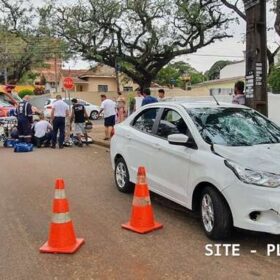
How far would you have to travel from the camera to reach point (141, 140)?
23.4 ft

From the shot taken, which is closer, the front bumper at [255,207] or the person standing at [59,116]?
the front bumper at [255,207]

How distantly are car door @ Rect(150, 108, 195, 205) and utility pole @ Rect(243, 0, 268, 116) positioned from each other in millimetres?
3077

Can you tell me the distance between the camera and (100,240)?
548cm

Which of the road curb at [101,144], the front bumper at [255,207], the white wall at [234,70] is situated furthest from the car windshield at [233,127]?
the white wall at [234,70]

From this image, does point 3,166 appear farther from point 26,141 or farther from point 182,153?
point 182,153

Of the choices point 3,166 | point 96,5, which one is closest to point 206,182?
point 3,166

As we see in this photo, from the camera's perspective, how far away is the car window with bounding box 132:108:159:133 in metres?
7.16

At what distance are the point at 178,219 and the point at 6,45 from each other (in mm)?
36935

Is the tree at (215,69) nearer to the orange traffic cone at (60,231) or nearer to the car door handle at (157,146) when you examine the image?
the car door handle at (157,146)

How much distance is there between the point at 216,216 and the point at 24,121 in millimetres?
11189

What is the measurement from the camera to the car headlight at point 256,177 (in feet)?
15.8

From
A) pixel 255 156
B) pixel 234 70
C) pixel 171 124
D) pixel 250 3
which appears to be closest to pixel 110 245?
pixel 255 156

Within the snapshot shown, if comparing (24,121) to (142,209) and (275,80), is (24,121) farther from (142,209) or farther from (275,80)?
(275,80)

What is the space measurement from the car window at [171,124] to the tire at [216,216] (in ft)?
3.73
